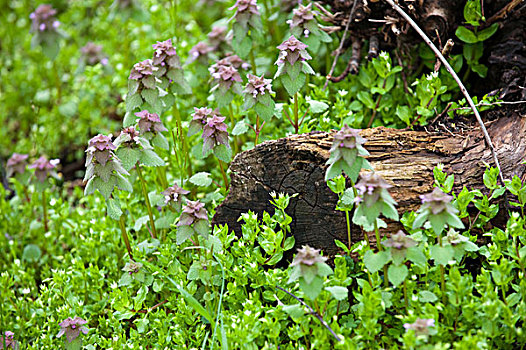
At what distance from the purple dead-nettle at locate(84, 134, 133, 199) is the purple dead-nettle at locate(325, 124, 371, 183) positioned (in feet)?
3.20

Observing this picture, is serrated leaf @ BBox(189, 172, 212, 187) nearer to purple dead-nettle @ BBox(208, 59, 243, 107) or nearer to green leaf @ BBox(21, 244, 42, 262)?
purple dead-nettle @ BBox(208, 59, 243, 107)

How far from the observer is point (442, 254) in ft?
6.09

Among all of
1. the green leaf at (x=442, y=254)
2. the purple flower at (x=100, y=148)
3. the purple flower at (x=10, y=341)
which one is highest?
the purple flower at (x=100, y=148)

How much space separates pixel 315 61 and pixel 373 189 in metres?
1.73

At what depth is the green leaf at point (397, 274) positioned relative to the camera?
6.04 feet

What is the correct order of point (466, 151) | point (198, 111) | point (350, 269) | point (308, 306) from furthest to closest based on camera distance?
point (198, 111), point (466, 151), point (350, 269), point (308, 306)

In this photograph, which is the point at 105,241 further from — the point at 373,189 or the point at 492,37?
the point at 492,37

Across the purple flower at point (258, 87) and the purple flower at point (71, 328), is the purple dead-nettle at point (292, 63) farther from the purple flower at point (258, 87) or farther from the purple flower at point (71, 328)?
the purple flower at point (71, 328)

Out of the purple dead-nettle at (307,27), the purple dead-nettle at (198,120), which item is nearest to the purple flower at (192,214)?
the purple dead-nettle at (198,120)

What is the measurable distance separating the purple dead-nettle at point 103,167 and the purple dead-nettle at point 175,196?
0.20 meters

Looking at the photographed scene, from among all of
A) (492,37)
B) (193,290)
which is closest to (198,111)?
(193,290)

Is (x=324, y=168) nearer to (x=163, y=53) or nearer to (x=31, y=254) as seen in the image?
(x=163, y=53)

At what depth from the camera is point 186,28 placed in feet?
14.1

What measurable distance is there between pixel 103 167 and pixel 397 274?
1325 mm
